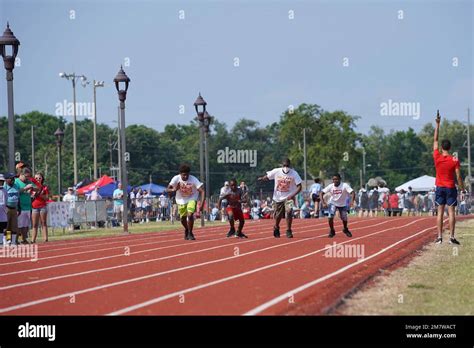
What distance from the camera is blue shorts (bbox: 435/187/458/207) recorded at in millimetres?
18484

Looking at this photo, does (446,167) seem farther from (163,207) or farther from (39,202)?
(163,207)

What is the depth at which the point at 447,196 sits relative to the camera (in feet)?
60.8

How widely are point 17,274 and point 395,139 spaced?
14012cm

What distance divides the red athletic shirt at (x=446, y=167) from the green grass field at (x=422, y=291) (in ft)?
7.57

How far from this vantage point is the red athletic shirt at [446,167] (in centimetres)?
1850

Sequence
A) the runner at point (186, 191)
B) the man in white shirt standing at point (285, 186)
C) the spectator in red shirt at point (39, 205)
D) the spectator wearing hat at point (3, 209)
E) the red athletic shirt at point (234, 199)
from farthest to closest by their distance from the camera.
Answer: the red athletic shirt at point (234, 199), the spectator in red shirt at point (39, 205), the man in white shirt standing at point (285, 186), the runner at point (186, 191), the spectator wearing hat at point (3, 209)

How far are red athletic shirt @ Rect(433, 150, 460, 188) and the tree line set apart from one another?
70.4 m

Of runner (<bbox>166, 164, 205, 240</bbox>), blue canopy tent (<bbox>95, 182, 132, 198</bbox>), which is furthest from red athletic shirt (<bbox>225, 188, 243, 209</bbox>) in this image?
blue canopy tent (<bbox>95, 182, 132, 198</bbox>)

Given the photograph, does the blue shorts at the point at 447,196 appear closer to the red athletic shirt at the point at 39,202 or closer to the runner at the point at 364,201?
the red athletic shirt at the point at 39,202

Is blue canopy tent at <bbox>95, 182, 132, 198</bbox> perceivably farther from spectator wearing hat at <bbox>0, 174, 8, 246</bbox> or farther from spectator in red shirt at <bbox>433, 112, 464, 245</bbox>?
spectator in red shirt at <bbox>433, 112, 464, 245</bbox>

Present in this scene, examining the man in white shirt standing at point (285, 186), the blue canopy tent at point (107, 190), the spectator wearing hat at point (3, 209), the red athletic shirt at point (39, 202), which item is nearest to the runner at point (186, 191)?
the man in white shirt standing at point (285, 186)

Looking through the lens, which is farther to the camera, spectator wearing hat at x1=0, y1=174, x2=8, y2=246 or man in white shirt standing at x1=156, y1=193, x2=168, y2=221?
man in white shirt standing at x1=156, y1=193, x2=168, y2=221

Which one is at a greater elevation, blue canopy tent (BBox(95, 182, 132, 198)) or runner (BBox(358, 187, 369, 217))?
blue canopy tent (BBox(95, 182, 132, 198))
